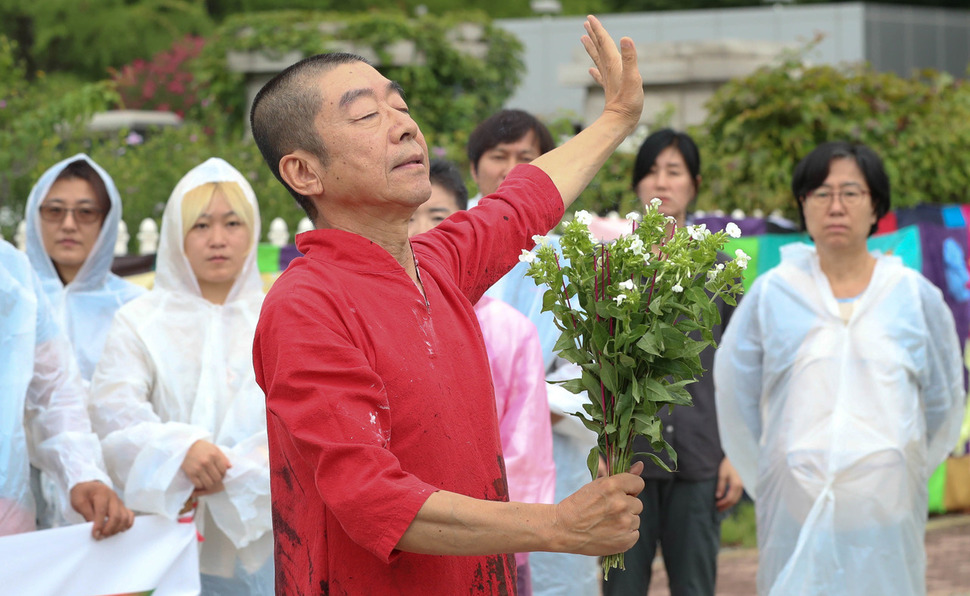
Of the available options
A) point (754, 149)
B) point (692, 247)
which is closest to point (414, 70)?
point (754, 149)

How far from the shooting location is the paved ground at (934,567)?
5.97m

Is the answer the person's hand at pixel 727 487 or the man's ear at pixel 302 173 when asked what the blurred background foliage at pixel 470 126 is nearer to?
the person's hand at pixel 727 487

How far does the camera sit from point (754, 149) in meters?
7.91

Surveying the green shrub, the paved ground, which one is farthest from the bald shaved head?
the green shrub

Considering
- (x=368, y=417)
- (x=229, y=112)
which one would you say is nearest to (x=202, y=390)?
(x=368, y=417)

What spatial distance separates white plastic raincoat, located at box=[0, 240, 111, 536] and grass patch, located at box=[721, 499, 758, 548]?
4.35m

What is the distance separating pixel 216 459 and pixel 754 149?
5.33 meters

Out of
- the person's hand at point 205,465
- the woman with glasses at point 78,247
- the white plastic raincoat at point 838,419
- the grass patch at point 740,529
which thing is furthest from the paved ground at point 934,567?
the woman with glasses at point 78,247

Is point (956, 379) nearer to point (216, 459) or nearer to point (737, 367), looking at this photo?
point (737, 367)

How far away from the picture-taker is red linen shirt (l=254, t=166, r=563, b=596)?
74.9 inches

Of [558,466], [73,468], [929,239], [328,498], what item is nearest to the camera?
[328,498]

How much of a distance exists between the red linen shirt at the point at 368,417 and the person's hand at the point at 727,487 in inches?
90.3

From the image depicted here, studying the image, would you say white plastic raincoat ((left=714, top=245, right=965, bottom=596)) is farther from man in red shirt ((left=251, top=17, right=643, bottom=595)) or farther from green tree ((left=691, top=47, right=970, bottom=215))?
green tree ((left=691, top=47, right=970, bottom=215))

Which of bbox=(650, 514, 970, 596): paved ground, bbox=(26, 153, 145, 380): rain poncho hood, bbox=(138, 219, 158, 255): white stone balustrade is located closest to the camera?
bbox=(26, 153, 145, 380): rain poncho hood
